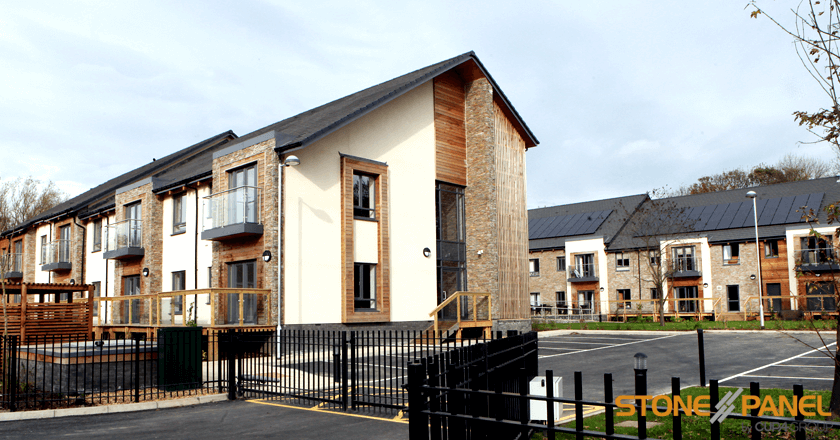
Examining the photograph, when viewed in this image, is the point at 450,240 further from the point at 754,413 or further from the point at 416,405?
the point at 754,413

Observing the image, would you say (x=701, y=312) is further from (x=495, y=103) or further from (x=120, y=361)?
(x=120, y=361)

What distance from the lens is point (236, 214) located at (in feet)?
71.6

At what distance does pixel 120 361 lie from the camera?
13312mm

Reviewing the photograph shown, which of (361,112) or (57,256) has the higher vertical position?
(361,112)

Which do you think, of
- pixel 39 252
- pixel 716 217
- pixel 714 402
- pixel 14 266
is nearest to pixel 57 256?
pixel 39 252

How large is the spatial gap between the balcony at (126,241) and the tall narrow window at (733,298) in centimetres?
3736

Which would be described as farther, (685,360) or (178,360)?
(685,360)

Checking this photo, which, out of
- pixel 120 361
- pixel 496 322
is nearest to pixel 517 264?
pixel 496 322

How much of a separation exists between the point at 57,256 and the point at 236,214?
21.2 metres

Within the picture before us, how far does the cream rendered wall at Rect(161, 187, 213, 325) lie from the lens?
74.2 ft

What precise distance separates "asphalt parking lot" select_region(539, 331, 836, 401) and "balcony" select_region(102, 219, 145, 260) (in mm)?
18554

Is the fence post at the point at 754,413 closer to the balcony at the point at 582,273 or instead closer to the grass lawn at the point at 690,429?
the grass lawn at the point at 690,429

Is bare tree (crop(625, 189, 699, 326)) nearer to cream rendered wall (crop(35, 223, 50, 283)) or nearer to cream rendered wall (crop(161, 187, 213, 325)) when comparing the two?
cream rendered wall (crop(161, 187, 213, 325))

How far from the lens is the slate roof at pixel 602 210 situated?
5106cm
